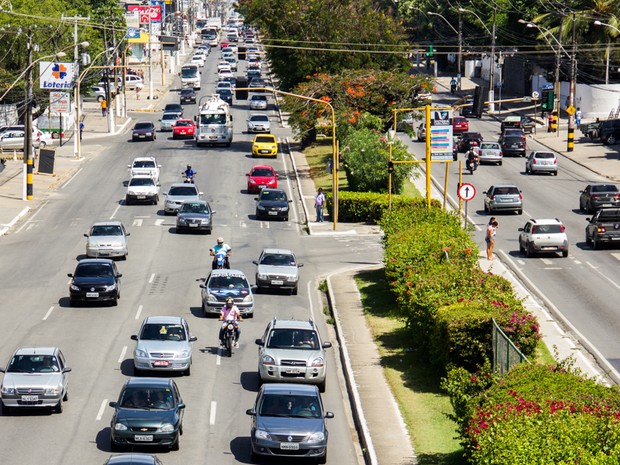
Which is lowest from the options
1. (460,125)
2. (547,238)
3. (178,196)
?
(178,196)

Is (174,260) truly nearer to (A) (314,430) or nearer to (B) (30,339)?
(B) (30,339)

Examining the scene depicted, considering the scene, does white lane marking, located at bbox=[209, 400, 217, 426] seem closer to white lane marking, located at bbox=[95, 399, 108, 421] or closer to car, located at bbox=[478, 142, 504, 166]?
white lane marking, located at bbox=[95, 399, 108, 421]

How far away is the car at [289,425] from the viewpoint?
25859 mm

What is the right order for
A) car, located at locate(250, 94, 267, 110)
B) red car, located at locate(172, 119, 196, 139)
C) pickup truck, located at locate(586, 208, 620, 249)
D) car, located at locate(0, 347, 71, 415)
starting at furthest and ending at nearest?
car, located at locate(250, 94, 267, 110) < red car, located at locate(172, 119, 196, 139) < pickup truck, located at locate(586, 208, 620, 249) < car, located at locate(0, 347, 71, 415)

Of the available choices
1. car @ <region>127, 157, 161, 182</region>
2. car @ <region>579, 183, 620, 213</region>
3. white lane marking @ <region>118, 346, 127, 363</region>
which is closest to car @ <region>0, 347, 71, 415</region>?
white lane marking @ <region>118, 346, 127, 363</region>

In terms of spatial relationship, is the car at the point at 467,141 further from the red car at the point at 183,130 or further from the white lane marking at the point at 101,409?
the white lane marking at the point at 101,409

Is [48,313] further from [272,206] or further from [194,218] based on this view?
[272,206]

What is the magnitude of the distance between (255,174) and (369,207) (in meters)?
10.9

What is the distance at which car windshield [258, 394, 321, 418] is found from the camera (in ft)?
87.5

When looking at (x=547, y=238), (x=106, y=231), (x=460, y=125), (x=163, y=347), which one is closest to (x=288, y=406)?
(x=163, y=347)

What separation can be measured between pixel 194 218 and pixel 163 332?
2458 centimetres

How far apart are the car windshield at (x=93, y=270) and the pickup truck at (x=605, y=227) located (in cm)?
2131

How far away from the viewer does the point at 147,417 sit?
87.5 ft

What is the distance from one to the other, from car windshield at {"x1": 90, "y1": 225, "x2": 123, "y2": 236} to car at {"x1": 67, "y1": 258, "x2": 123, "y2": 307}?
8.32m
